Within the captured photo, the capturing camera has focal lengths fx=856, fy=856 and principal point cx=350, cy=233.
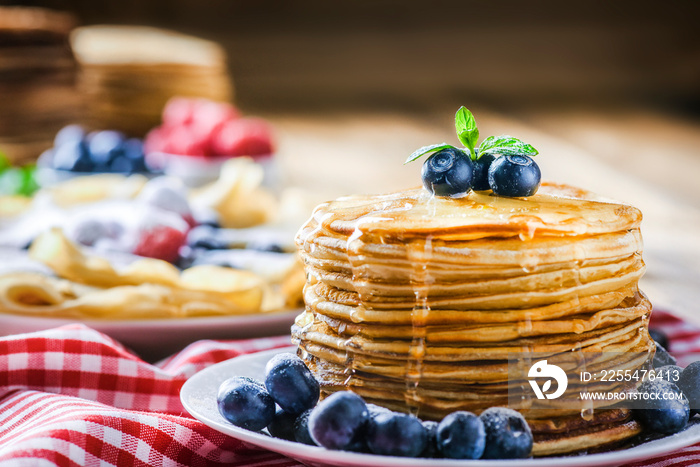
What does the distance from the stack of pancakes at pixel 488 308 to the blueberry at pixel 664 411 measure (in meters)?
0.03

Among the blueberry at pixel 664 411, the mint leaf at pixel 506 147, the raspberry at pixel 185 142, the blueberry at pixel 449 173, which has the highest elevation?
the mint leaf at pixel 506 147

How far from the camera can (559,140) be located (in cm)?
523

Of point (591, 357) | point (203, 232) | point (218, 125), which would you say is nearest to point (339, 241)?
point (591, 357)

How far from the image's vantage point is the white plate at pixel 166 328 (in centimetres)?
159

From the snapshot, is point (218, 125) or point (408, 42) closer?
point (218, 125)

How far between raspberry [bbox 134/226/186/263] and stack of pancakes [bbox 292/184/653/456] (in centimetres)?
101

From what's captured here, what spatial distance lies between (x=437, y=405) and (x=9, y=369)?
27.8 inches

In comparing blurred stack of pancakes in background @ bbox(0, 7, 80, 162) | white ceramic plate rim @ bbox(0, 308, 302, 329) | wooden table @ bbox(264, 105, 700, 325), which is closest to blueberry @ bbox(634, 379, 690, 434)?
white ceramic plate rim @ bbox(0, 308, 302, 329)

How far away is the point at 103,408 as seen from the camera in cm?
121

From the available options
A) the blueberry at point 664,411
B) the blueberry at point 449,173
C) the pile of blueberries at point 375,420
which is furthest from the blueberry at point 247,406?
the blueberry at point 664,411

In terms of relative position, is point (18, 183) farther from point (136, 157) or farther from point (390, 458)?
point (390, 458)

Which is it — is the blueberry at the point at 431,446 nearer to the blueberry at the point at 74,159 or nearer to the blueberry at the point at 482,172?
the blueberry at the point at 482,172

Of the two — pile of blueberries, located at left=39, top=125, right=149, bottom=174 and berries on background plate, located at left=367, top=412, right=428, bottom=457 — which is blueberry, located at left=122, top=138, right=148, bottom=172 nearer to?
pile of blueberries, located at left=39, top=125, right=149, bottom=174

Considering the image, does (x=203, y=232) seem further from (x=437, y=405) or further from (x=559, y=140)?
(x=559, y=140)
